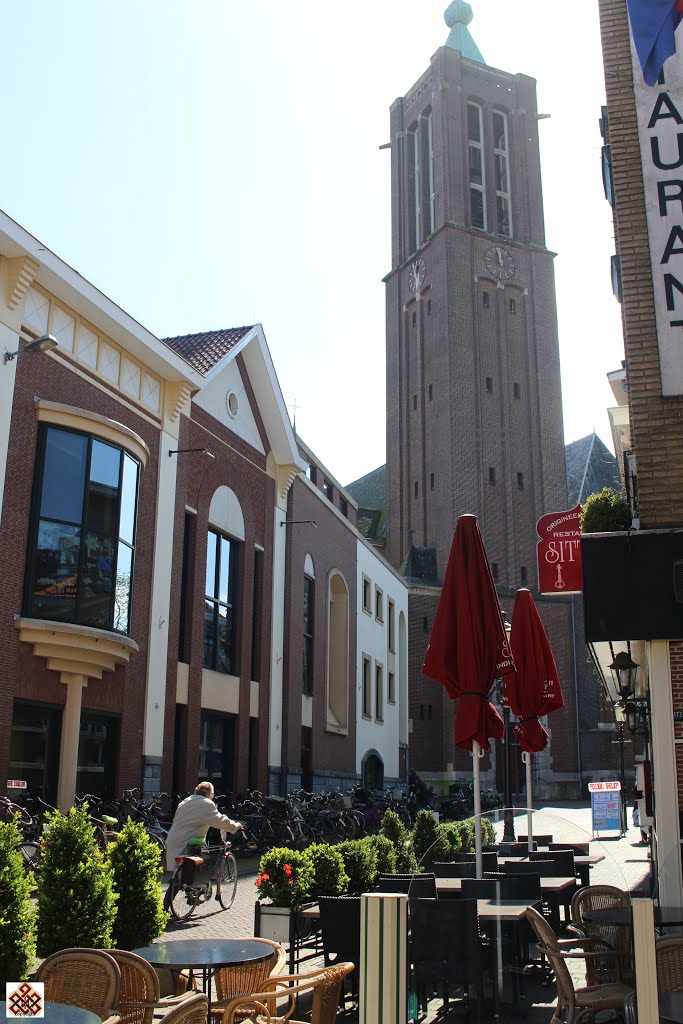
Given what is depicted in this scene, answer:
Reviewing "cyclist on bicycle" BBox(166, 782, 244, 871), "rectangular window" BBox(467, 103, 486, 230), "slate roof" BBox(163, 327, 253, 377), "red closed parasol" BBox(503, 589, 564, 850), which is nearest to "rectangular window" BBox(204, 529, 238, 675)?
"slate roof" BBox(163, 327, 253, 377)

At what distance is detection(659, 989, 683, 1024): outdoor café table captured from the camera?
4.48 m

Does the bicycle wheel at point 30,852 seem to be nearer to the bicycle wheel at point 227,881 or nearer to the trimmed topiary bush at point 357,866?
the bicycle wheel at point 227,881

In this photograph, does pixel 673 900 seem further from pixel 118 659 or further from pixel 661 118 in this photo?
pixel 118 659

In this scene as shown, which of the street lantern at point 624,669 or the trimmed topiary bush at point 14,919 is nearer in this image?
the trimmed topiary bush at point 14,919

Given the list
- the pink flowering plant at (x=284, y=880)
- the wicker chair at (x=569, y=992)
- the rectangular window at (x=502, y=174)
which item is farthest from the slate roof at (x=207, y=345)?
the rectangular window at (x=502, y=174)

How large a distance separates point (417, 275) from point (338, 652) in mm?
34173

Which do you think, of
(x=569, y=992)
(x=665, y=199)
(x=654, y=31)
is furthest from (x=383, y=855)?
(x=654, y=31)

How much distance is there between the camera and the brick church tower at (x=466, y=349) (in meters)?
54.2

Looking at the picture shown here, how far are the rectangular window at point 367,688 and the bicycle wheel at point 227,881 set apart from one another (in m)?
21.2

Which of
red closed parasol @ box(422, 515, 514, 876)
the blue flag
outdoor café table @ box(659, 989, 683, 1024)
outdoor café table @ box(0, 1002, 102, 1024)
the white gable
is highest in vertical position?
the white gable

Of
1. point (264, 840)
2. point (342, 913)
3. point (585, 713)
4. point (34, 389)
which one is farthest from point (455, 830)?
point (585, 713)

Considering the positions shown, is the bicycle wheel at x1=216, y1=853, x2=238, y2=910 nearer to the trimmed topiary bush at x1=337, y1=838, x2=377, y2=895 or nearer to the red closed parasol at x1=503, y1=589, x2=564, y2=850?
the trimmed topiary bush at x1=337, y1=838, x2=377, y2=895

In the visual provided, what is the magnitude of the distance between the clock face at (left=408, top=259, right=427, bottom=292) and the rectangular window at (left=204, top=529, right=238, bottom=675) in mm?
39397

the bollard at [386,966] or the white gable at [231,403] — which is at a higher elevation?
the white gable at [231,403]
